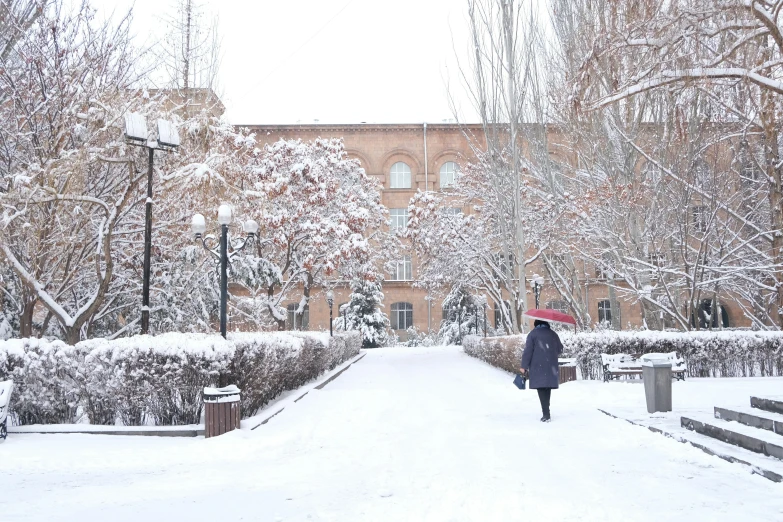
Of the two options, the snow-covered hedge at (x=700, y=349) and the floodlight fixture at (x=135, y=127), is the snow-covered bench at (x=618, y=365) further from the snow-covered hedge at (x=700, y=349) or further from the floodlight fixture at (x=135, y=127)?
the floodlight fixture at (x=135, y=127)

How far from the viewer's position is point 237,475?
6.35m

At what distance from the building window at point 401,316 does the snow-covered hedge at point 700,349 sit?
101ft

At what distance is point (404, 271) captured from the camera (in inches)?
1923

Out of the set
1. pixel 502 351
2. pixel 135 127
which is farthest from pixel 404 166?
pixel 135 127

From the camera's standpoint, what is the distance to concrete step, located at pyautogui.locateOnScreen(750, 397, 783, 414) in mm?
7409

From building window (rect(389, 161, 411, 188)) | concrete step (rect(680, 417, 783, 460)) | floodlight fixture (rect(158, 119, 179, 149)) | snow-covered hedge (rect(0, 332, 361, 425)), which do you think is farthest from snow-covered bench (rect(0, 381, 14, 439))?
building window (rect(389, 161, 411, 188))

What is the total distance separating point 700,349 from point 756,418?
32.5 ft

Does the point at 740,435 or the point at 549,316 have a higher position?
the point at 549,316

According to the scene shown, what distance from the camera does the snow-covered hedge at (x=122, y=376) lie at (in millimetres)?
8812

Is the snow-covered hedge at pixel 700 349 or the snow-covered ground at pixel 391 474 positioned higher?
the snow-covered hedge at pixel 700 349

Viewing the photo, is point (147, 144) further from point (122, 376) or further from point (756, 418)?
point (756, 418)

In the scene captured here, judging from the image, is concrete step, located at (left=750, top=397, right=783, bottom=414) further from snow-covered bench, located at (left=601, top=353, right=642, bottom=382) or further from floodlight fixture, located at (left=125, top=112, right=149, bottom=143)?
floodlight fixture, located at (left=125, top=112, right=149, bottom=143)

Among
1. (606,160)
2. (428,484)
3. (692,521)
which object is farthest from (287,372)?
(606,160)

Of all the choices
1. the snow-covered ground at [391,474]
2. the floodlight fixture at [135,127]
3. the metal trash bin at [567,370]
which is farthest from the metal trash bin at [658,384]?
the floodlight fixture at [135,127]
